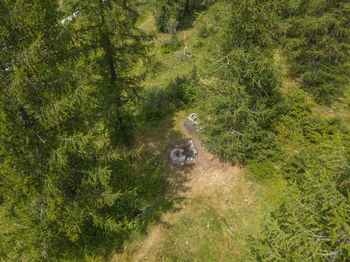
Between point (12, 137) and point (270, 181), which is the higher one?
point (12, 137)

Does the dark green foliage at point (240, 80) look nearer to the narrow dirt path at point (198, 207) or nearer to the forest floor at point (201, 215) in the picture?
the narrow dirt path at point (198, 207)

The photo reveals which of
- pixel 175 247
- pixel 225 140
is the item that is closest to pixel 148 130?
pixel 225 140

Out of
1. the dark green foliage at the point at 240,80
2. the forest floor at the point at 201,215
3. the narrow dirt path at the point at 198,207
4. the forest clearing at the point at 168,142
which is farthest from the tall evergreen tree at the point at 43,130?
the dark green foliage at the point at 240,80

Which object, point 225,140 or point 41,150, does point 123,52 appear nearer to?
point 41,150

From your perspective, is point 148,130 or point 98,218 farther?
point 148,130

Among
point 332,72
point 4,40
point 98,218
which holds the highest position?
point 4,40

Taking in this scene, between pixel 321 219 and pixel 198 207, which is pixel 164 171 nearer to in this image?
pixel 198 207
